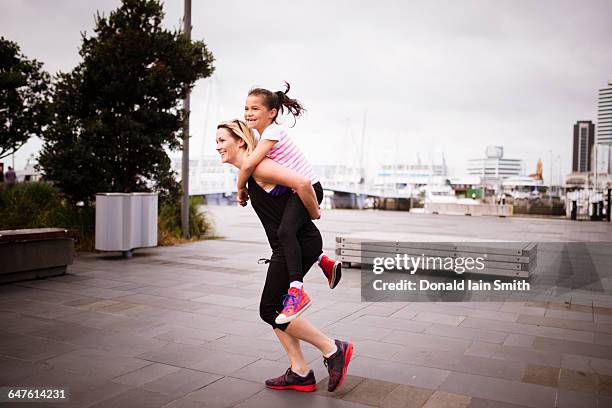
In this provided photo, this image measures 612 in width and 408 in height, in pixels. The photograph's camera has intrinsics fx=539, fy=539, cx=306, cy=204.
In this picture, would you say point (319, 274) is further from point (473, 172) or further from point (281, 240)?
point (473, 172)

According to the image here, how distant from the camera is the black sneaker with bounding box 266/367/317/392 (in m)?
3.47

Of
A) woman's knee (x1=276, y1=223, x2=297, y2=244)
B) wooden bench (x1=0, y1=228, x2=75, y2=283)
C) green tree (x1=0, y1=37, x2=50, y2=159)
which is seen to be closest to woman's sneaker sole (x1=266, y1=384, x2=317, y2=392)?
woman's knee (x1=276, y1=223, x2=297, y2=244)

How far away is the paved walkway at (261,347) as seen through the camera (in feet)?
11.3

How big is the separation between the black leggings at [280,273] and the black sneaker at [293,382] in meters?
0.39

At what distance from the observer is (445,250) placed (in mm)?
8031

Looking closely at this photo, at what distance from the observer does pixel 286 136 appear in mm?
3289

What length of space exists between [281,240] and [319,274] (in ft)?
17.8

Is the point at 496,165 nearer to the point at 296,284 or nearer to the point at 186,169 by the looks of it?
the point at 186,169

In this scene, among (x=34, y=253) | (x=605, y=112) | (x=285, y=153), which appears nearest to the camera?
(x=285, y=153)

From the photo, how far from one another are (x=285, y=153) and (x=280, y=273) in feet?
2.40

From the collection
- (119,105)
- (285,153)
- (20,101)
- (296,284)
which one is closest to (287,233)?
(296,284)

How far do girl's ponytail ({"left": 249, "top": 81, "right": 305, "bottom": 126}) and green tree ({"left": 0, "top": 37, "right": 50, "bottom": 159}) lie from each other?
1067cm

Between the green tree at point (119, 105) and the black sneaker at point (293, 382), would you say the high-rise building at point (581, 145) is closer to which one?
the green tree at point (119, 105)

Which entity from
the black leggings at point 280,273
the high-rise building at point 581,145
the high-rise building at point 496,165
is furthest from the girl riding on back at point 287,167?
the high-rise building at point 581,145
